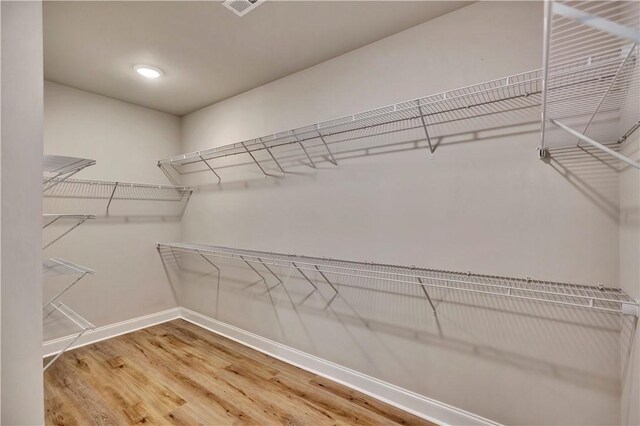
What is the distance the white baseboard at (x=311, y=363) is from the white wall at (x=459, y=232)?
5cm

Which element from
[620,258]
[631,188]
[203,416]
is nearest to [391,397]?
[203,416]

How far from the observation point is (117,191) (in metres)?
2.78

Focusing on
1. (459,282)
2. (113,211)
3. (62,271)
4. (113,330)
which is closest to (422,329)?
(459,282)

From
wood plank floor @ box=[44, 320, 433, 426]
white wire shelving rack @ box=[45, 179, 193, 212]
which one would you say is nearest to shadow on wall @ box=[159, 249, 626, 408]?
wood plank floor @ box=[44, 320, 433, 426]

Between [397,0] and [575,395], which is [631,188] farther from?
[397,0]

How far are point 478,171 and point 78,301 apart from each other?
321cm

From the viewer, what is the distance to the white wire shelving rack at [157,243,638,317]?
44.8 inches

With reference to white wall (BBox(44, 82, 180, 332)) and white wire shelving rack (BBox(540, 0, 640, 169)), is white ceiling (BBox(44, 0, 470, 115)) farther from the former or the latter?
white wire shelving rack (BBox(540, 0, 640, 169))

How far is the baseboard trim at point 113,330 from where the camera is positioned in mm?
2408

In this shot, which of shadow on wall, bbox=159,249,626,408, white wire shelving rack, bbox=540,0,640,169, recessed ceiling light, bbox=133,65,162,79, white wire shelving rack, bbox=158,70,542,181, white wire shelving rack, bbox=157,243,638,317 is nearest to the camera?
white wire shelving rack, bbox=540,0,640,169

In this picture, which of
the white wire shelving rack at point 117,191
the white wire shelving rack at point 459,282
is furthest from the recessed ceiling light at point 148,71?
the white wire shelving rack at point 459,282

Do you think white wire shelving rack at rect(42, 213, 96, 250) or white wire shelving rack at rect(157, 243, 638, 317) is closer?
white wire shelving rack at rect(157, 243, 638, 317)

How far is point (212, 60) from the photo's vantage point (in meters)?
2.09

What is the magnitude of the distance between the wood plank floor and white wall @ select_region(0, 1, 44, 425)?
35.4 inches
